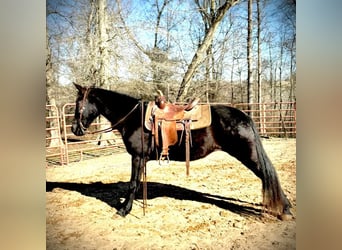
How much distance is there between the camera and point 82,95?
6.66 ft

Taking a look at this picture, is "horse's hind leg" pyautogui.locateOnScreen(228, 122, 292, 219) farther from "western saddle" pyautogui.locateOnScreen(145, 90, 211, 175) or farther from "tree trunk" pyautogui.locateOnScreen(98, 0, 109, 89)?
"tree trunk" pyautogui.locateOnScreen(98, 0, 109, 89)

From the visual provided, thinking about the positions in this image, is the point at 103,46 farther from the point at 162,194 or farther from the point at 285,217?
the point at 285,217

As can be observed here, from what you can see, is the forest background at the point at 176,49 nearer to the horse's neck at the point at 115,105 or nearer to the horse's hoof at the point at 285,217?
the horse's neck at the point at 115,105

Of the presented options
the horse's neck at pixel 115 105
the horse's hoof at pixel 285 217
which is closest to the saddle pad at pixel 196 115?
the horse's neck at pixel 115 105

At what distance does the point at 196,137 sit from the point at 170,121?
213 mm

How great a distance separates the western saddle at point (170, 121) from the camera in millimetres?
2062

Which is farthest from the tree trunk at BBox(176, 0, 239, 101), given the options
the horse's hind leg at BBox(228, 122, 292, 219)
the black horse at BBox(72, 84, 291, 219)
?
the horse's hind leg at BBox(228, 122, 292, 219)

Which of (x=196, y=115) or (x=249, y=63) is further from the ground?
(x=249, y=63)

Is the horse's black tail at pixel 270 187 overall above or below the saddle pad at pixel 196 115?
below

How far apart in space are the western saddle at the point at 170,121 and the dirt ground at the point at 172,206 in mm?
155

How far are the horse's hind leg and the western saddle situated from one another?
0.27m

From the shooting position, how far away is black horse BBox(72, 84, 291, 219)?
6.71ft

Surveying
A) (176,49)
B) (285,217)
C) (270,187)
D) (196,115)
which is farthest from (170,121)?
(285,217)

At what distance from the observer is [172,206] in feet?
6.83
